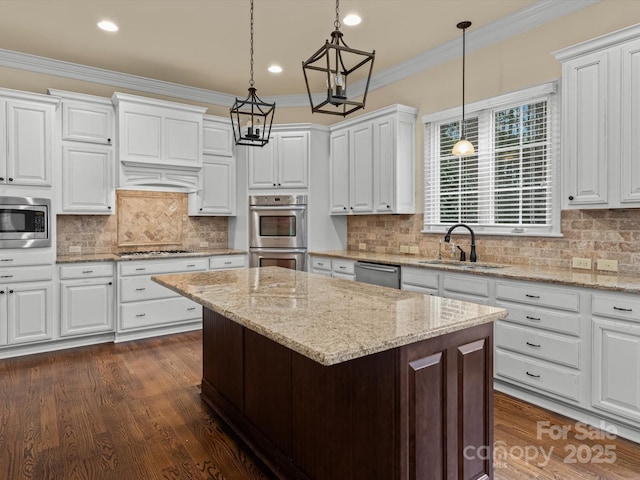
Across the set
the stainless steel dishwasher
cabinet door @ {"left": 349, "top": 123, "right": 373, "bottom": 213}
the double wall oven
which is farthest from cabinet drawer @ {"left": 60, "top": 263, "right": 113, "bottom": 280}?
cabinet door @ {"left": 349, "top": 123, "right": 373, "bottom": 213}

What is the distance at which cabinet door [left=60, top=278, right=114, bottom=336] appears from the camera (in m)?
4.18

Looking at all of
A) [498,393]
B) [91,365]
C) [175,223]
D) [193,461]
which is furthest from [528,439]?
[175,223]

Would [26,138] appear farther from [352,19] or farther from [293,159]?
[352,19]

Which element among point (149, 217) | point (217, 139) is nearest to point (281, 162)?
point (217, 139)

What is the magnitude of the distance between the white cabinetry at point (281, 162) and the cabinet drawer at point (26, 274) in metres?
2.44

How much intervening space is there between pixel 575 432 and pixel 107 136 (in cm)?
496

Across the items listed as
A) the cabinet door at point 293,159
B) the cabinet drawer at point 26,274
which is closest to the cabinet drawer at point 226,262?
the cabinet door at point 293,159

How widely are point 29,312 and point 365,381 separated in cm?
384

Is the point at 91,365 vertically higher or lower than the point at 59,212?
lower

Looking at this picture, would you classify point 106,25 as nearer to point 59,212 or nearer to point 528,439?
point 59,212

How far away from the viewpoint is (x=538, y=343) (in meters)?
2.85

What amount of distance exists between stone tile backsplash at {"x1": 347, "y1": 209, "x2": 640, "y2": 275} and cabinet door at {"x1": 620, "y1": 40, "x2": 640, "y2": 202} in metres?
0.32

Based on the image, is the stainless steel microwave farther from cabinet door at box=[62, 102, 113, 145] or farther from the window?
the window

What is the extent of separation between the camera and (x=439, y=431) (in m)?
1.63
